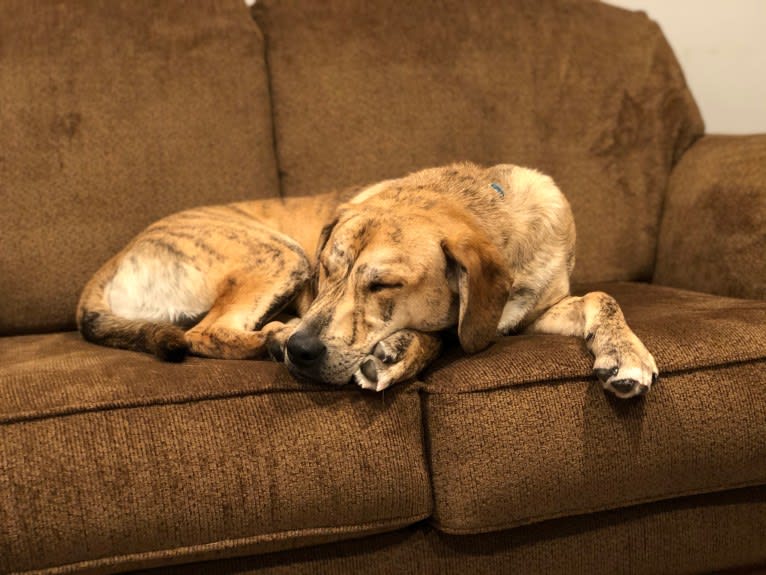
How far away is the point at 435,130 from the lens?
285cm

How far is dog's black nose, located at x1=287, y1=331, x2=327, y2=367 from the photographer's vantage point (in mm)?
1722

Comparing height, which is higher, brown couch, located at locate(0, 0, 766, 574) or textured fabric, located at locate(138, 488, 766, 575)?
brown couch, located at locate(0, 0, 766, 574)

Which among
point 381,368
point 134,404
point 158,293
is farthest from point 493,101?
point 134,404

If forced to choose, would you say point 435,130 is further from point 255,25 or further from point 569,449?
point 569,449

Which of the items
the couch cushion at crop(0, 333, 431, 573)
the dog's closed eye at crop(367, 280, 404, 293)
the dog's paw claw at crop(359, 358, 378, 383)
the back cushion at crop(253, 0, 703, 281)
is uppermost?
the back cushion at crop(253, 0, 703, 281)

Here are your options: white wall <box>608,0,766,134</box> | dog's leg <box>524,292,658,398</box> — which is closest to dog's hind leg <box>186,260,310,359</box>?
dog's leg <box>524,292,658,398</box>

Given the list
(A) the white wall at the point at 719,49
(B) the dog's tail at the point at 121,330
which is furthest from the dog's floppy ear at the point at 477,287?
(A) the white wall at the point at 719,49

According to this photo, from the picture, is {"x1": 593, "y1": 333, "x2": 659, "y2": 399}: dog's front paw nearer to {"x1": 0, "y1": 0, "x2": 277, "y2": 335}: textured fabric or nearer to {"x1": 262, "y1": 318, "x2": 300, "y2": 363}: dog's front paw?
{"x1": 262, "y1": 318, "x2": 300, "y2": 363}: dog's front paw

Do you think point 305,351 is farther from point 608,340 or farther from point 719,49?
point 719,49

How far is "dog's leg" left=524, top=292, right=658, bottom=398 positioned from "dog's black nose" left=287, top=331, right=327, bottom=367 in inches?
24.1

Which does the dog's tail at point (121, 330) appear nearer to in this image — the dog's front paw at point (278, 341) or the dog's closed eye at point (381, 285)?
the dog's front paw at point (278, 341)

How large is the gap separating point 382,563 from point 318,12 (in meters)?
1.93

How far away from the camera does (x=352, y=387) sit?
175cm

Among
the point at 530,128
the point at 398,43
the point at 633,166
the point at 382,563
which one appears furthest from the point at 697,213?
the point at 382,563
